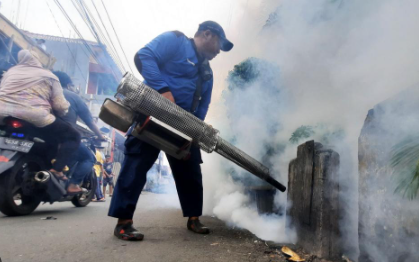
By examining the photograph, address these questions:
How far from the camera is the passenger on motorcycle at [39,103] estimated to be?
3.38 m

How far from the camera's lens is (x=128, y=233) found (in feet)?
6.87

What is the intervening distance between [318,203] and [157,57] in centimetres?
163

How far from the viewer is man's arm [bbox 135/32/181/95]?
2.26 metres

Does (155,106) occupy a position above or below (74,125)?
below

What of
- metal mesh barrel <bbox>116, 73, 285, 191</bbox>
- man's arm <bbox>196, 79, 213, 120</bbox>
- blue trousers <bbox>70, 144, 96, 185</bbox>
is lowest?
blue trousers <bbox>70, 144, 96, 185</bbox>

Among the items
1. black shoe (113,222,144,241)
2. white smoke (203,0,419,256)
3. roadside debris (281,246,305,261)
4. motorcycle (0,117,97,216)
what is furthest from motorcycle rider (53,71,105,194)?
roadside debris (281,246,305,261)

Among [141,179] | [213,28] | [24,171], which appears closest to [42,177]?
[24,171]

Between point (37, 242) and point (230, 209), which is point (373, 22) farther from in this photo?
point (37, 242)

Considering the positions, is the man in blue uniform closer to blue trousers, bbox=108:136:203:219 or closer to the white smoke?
blue trousers, bbox=108:136:203:219

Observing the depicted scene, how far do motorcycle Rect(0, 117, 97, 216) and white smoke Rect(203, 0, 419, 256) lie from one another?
223 cm

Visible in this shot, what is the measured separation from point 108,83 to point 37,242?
2081 centimetres

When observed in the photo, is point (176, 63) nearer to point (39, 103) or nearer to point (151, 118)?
point (151, 118)

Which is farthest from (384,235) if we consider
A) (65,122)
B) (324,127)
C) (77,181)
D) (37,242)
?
(77,181)

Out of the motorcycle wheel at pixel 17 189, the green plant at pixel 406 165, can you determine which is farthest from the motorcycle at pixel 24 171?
the green plant at pixel 406 165
